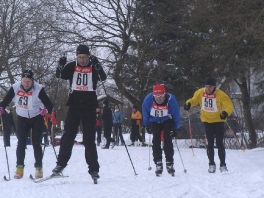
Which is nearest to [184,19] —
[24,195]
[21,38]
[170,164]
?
[21,38]

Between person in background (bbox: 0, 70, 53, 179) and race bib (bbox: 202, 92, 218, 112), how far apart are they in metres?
2.98

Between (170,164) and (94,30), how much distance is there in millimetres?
17570

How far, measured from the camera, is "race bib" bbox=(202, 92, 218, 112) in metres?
9.01

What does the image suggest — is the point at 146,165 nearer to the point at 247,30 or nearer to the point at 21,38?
the point at 247,30

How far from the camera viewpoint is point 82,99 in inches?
284

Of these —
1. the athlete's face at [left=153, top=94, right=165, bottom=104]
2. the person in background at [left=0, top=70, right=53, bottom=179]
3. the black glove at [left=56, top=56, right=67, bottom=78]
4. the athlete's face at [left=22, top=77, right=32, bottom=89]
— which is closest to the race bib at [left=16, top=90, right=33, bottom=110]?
the person in background at [left=0, top=70, right=53, bottom=179]

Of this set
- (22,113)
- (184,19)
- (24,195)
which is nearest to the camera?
(24,195)

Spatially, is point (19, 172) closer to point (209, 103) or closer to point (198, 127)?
point (209, 103)

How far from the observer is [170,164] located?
8.40 metres

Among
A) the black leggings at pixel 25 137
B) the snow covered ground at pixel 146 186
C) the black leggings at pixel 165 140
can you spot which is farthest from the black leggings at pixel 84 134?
the black leggings at pixel 165 140

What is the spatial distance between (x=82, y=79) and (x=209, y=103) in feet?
9.62

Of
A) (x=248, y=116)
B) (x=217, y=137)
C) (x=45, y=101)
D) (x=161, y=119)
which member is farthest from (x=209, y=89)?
(x=248, y=116)

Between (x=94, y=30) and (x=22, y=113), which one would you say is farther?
(x=94, y=30)

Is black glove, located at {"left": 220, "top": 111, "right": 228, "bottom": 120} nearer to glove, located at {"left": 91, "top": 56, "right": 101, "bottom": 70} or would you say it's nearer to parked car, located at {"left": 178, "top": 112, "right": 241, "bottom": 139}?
glove, located at {"left": 91, "top": 56, "right": 101, "bottom": 70}
